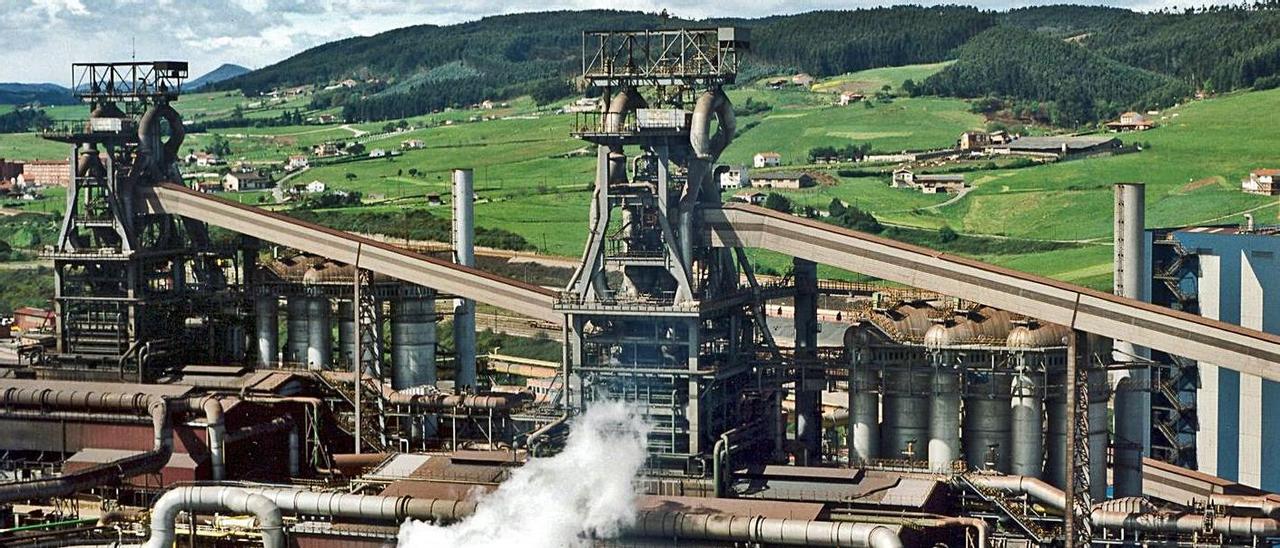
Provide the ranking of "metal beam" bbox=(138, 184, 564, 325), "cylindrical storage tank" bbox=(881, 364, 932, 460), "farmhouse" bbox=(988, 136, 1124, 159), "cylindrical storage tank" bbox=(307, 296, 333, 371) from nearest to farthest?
"cylindrical storage tank" bbox=(881, 364, 932, 460) < "metal beam" bbox=(138, 184, 564, 325) < "cylindrical storage tank" bbox=(307, 296, 333, 371) < "farmhouse" bbox=(988, 136, 1124, 159)

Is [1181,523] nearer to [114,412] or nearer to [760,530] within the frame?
[760,530]

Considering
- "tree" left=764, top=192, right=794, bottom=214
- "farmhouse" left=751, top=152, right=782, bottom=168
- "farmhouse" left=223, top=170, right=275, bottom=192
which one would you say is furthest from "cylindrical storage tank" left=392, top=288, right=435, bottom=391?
"farmhouse" left=223, top=170, right=275, bottom=192

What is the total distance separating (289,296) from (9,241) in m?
107

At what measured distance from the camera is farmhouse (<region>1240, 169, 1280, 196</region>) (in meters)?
139

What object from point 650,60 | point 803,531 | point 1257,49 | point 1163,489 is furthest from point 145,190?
point 1257,49

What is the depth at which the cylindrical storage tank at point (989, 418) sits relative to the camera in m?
54.5

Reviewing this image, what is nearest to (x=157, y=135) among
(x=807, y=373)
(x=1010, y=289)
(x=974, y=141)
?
(x=807, y=373)

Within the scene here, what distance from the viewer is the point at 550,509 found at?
160ft

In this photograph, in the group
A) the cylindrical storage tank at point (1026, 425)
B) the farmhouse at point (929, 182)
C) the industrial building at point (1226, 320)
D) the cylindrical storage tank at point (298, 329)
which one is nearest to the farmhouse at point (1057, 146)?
the farmhouse at point (929, 182)

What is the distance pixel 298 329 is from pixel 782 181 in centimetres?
9470

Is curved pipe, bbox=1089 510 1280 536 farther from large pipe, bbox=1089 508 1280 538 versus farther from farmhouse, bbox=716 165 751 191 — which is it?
farmhouse, bbox=716 165 751 191

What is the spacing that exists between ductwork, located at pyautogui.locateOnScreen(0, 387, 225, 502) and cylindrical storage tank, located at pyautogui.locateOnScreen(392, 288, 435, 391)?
835 cm

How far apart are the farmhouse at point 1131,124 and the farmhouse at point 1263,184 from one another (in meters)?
34.2

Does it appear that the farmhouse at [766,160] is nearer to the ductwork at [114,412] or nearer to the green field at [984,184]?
the green field at [984,184]
